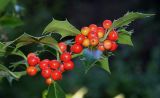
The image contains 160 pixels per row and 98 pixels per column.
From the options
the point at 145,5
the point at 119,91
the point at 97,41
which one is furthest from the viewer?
the point at 145,5

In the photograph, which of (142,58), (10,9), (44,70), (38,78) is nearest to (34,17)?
(38,78)

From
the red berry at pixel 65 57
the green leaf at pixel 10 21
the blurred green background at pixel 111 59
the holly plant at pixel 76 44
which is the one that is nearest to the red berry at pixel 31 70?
the holly plant at pixel 76 44


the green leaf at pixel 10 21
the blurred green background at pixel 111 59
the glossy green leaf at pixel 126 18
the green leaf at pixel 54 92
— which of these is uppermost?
the green leaf at pixel 10 21

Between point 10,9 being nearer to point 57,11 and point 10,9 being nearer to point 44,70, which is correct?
point 44,70

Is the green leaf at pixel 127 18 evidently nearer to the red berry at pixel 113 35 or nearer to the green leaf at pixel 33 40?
the red berry at pixel 113 35

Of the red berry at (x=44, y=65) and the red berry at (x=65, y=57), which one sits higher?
the red berry at (x=65, y=57)

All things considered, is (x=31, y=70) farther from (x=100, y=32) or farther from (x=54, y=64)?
(x=100, y=32)

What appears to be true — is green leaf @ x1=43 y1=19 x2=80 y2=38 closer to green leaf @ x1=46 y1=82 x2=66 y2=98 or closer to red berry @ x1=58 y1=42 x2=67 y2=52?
red berry @ x1=58 y1=42 x2=67 y2=52
